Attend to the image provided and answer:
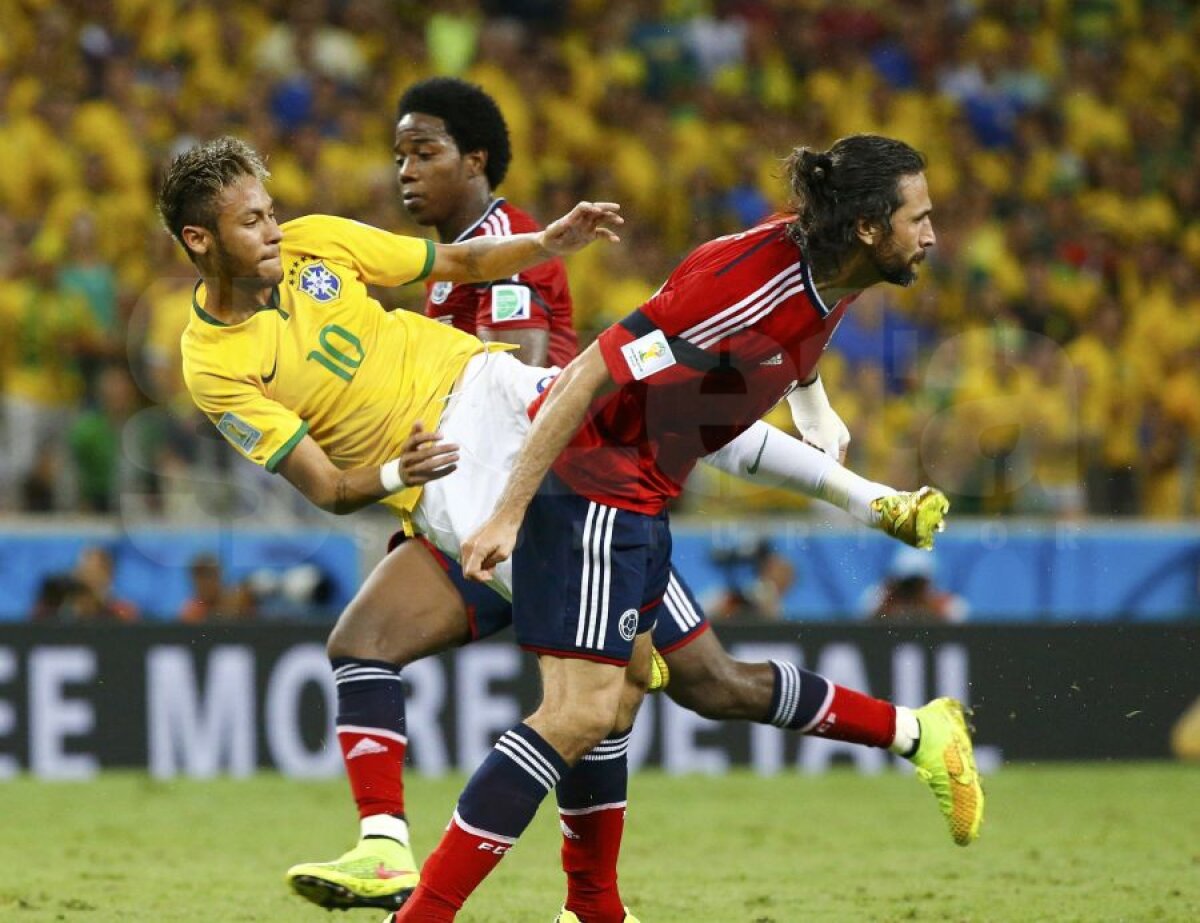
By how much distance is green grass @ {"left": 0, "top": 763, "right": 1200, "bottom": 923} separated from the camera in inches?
237

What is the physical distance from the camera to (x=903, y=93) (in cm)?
1434

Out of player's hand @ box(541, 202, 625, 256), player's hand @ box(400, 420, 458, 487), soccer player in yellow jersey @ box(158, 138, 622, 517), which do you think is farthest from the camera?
player's hand @ box(541, 202, 625, 256)

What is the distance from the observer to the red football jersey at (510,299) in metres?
5.99

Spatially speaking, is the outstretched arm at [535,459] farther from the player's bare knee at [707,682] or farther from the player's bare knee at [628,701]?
the player's bare knee at [707,682]

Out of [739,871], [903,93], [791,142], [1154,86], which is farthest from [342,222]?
[1154,86]

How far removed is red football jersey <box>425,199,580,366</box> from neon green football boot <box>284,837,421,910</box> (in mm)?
1705

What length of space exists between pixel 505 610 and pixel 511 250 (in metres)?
1.07

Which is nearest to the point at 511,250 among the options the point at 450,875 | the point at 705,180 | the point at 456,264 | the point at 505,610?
the point at 456,264

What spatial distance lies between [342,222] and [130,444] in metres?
4.87

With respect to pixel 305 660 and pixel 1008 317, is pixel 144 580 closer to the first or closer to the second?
pixel 305 660

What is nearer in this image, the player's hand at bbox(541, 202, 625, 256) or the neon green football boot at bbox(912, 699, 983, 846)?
the player's hand at bbox(541, 202, 625, 256)

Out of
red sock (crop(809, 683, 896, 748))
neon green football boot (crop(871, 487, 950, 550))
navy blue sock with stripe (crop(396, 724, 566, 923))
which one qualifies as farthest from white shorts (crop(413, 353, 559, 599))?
red sock (crop(809, 683, 896, 748))

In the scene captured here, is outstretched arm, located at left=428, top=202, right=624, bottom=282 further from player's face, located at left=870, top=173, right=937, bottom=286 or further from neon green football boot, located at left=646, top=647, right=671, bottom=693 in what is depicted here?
neon green football boot, located at left=646, top=647, right=671, bottom=693

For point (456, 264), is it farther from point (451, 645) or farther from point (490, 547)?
point (490, 547)
